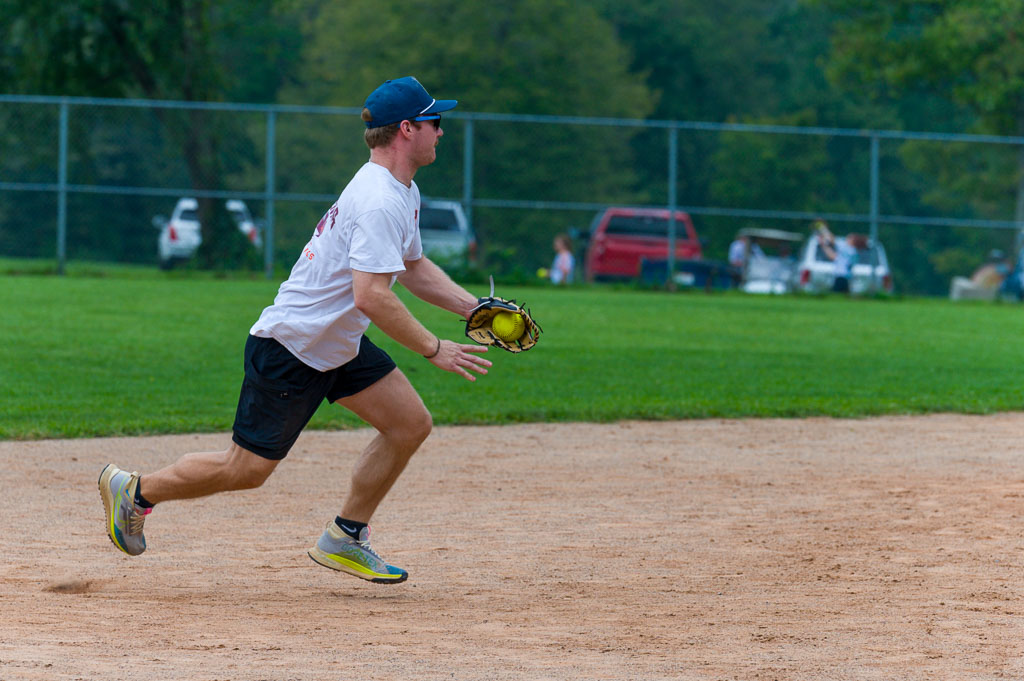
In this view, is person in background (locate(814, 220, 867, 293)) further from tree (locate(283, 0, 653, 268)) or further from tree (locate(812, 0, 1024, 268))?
tree (locate(812, 0, 1024, 268))

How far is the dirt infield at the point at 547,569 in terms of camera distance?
4.29m

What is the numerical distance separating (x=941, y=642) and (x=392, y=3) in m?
44.6

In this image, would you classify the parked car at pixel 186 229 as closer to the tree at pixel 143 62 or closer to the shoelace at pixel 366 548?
the tree at pixel 143 62

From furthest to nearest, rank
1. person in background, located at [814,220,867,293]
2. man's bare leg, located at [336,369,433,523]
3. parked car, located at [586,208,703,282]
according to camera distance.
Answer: parked car, located at [586,208,703,282] < person in background, located at [814,220,867,293] < man's bare leg, located at [336,369,433,523]

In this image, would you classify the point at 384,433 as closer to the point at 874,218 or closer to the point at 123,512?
the point at 123,512

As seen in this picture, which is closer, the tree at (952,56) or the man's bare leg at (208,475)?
the man's bare leg at (208,475)

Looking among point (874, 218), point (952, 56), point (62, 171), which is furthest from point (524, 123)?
point (62, 171)

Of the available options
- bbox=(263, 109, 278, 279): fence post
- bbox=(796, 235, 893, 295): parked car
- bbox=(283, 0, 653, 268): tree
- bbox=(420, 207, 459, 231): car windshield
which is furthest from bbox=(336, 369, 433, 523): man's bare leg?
bbox=(283, 0, 653, 268): tree

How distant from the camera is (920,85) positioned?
129ft

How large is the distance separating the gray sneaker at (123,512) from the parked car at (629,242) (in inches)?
750

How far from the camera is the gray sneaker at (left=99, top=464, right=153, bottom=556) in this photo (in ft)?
17.4

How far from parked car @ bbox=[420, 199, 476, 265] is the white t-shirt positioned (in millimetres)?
15399

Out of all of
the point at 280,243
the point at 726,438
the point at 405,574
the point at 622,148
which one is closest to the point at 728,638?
the point at 405,574

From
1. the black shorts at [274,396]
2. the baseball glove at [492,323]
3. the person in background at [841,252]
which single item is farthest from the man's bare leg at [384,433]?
the person in background at [841,252]
